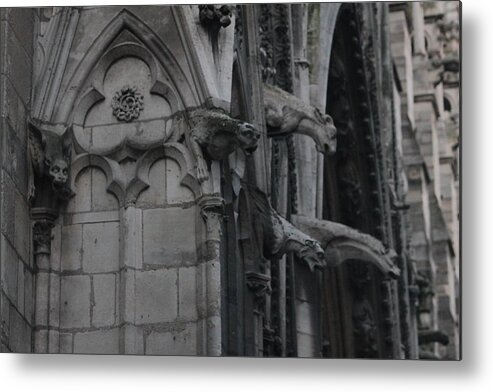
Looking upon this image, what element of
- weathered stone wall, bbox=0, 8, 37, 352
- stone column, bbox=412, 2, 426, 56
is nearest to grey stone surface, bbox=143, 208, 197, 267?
weathered stone wall, bbox=0, 8, 37, 352

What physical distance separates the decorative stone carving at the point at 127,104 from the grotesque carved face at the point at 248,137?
1.69 feet

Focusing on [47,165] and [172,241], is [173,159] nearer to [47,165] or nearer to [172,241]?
[172,241]

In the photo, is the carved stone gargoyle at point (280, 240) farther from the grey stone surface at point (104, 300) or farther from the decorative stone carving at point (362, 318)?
the grey stone surface at point (104, 300)

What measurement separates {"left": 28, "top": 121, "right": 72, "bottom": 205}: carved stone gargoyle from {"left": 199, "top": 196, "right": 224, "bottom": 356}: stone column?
72 centimetres

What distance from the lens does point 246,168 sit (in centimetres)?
1628

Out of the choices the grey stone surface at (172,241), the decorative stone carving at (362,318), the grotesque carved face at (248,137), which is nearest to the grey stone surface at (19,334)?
the grey stone surface at (172,241)

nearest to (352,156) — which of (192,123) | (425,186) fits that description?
(425,186)

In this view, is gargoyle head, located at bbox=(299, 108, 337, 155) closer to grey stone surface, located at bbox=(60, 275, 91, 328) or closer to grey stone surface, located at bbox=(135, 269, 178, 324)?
grey stone surface, located at bbox=(135, 269, 178, 324)

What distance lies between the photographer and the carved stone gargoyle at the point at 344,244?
16562mm

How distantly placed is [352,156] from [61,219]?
80.9 inches

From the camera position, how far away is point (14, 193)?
52.8 feet

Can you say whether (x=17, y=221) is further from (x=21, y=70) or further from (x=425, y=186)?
(x=425, y=186)

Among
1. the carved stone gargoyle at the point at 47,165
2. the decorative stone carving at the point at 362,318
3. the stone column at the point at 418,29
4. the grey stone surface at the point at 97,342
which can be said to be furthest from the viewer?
the decorative stone carving at the point at 362,318

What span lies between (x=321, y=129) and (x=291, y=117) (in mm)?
165
